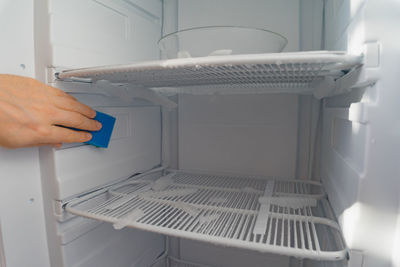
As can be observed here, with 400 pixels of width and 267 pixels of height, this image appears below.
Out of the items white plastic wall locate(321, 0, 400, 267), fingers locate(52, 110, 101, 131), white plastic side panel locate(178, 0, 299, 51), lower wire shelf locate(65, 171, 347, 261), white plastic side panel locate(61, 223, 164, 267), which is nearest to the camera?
white plastic wall locate(321, 0, 400, 267)

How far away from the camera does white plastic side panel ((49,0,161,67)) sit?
2.37 feet

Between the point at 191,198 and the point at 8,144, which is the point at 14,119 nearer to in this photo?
the point at 8,144

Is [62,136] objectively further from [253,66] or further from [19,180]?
[253,66]

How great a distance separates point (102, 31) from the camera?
0.86 meters

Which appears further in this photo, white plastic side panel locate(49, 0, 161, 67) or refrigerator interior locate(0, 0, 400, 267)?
white plastic side panel locate(49, 0, 161, 67)

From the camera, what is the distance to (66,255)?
30.0 inches

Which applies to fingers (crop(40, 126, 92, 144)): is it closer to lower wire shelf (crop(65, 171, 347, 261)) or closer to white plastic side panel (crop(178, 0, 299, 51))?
lower wire shelf (crop(65, 171, 347, 261))

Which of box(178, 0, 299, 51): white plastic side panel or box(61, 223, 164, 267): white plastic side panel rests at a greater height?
box(178, 0, 299, 51): white plastic side panel

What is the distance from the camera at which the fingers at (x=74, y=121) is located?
686 millimetres

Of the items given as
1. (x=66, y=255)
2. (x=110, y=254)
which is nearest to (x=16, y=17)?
(x=66, y=255)

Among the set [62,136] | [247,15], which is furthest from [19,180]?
[247,15]

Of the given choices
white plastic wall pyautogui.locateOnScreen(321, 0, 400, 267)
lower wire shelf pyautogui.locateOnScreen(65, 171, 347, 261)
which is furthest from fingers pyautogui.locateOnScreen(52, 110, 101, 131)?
white plastic wall pyautogui.locateOnScreen(321, 0, 400, 267)

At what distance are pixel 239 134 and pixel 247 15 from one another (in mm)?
507

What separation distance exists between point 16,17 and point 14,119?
29cm
